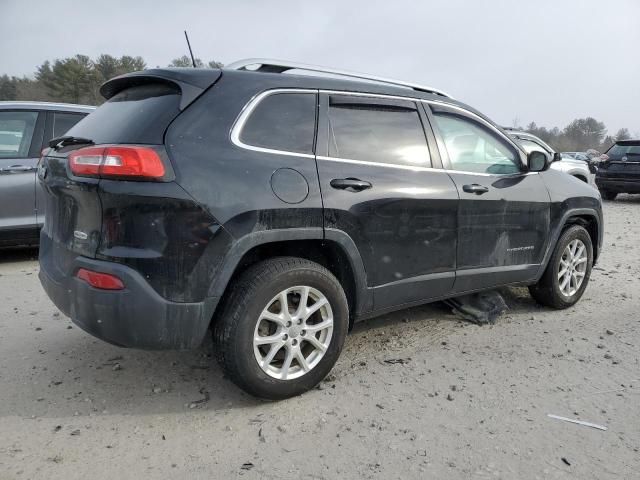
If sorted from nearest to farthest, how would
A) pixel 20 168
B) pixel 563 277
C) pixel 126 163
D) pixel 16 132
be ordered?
pixel 126 163 < pixel 563 277 < pixel 20 168 < pixel 16 132

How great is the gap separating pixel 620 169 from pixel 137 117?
13.8 meters

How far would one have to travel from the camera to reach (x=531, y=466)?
2266mm

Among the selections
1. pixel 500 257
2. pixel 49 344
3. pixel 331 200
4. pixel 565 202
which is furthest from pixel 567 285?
pixel 49 344

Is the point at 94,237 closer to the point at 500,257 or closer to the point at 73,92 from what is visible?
the point at 500,257

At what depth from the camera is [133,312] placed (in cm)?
239

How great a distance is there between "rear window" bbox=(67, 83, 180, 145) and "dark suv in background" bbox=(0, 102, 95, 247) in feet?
10.8

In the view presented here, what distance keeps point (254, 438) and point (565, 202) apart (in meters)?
3.28

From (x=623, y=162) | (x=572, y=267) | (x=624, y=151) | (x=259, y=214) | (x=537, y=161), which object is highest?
(x=624, y=151)

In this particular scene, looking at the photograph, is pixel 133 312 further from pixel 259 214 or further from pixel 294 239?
pixel 294 239

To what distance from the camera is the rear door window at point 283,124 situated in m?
2.71

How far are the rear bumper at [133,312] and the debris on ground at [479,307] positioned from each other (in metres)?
2.40

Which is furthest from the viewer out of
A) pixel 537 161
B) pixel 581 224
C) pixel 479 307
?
pixel 581 224

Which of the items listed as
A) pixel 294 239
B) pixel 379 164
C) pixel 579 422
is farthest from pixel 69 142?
pixel 579 422

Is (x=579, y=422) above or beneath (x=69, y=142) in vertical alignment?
beneath
